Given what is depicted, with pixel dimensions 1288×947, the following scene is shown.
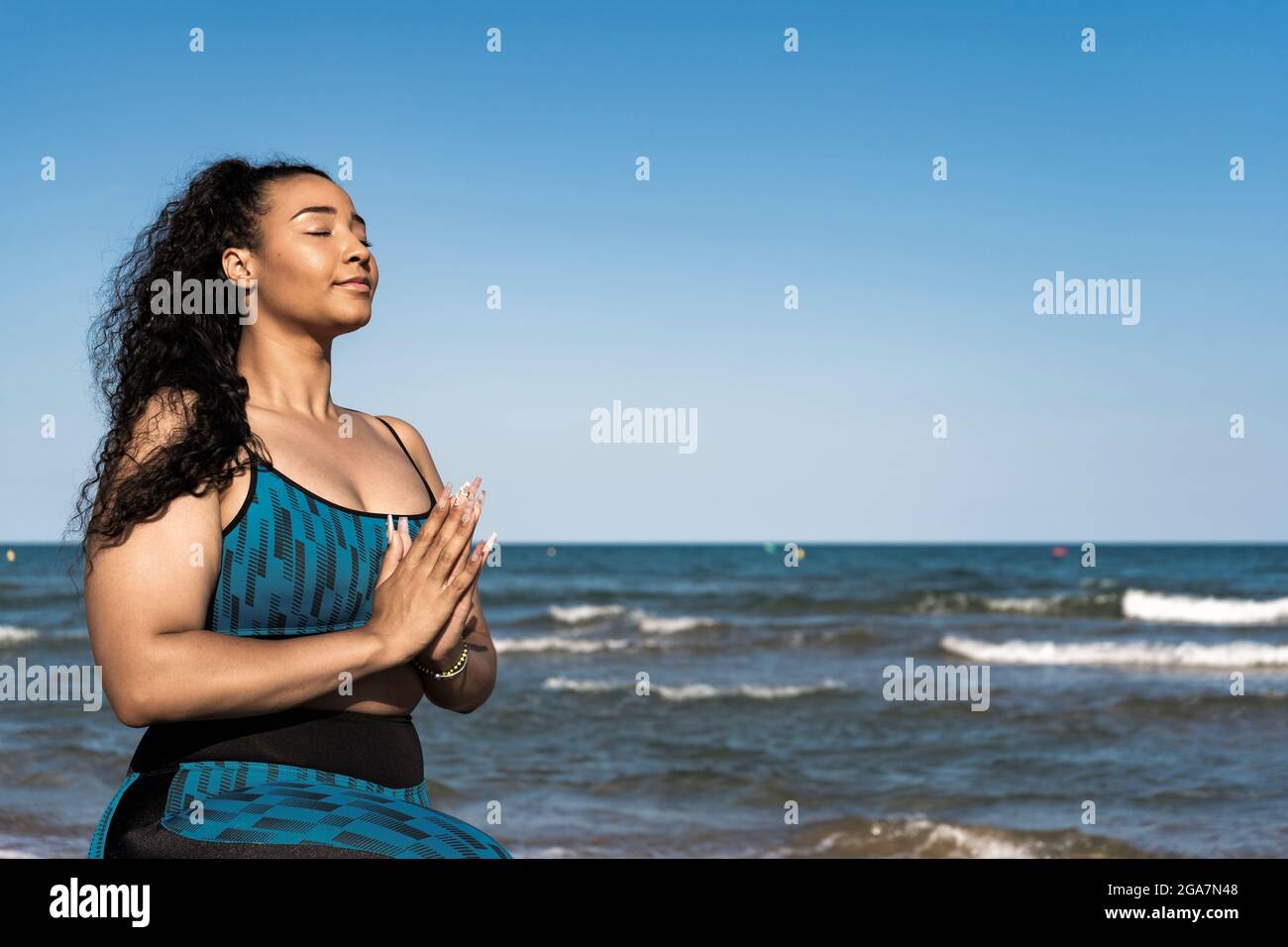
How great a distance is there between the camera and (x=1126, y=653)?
2042 cm

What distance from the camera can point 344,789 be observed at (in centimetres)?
175

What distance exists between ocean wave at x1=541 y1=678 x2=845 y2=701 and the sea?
8 centimetres

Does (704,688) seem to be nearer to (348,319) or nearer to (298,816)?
(348,319)

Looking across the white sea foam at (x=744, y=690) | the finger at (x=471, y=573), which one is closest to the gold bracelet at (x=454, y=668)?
the finger at (x=471, y=573)

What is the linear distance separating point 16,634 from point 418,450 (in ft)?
80.1

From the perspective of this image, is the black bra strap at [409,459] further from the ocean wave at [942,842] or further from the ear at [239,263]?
the ocean wave at [942,842]

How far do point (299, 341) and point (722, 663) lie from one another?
1793cm

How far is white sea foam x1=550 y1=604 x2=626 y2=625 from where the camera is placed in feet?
93.7

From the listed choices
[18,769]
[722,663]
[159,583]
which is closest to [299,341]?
[159,583]
